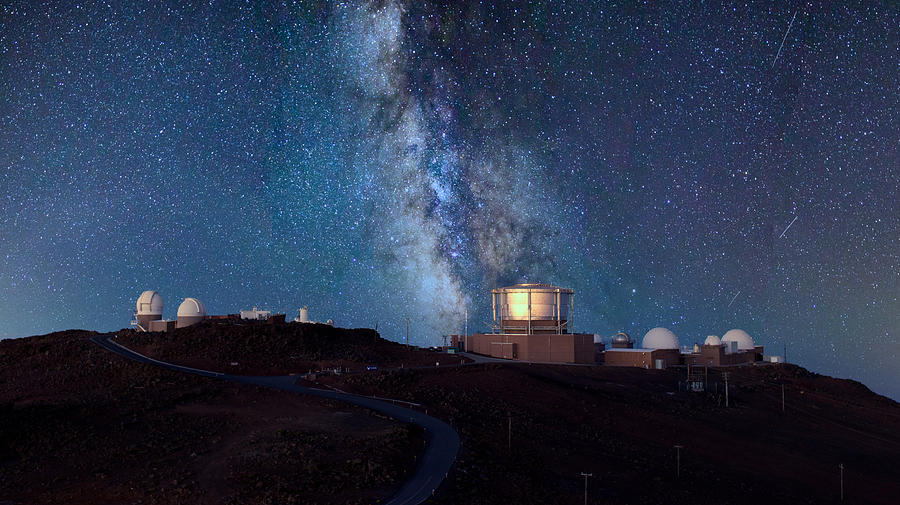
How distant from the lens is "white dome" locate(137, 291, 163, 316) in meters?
76.8

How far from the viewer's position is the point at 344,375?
5038 centimetres

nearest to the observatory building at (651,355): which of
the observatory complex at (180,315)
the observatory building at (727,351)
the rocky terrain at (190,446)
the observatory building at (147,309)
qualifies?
the observatory building at (727,351)

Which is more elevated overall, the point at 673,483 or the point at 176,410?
the point at 176,410

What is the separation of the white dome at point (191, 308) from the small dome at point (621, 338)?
5203cm

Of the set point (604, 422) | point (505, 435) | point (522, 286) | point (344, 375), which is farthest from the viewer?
point (522, 286)

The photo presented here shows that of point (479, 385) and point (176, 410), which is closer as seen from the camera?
point (176, 410)

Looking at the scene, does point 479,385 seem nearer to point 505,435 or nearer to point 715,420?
point 505,435

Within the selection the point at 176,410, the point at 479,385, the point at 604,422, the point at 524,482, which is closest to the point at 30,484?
the point at 176,410

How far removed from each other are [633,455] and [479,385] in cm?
1509

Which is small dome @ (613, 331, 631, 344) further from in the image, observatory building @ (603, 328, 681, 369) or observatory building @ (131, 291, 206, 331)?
observatory building @ (131, 291, 206, 331)

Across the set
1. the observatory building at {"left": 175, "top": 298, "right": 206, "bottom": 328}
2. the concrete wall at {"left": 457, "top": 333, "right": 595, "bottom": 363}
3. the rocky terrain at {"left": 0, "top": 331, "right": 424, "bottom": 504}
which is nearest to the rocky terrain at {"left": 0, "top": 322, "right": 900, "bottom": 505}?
the rocky terrain at {"left": 0, "top": 331, "right": 424, "bottom": 504}

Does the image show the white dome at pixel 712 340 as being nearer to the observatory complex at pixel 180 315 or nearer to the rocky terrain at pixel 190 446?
the observatory complex at pixel 180 315

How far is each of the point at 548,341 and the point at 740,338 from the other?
34.8m

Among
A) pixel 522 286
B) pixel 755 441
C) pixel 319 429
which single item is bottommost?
pixel 755 441
